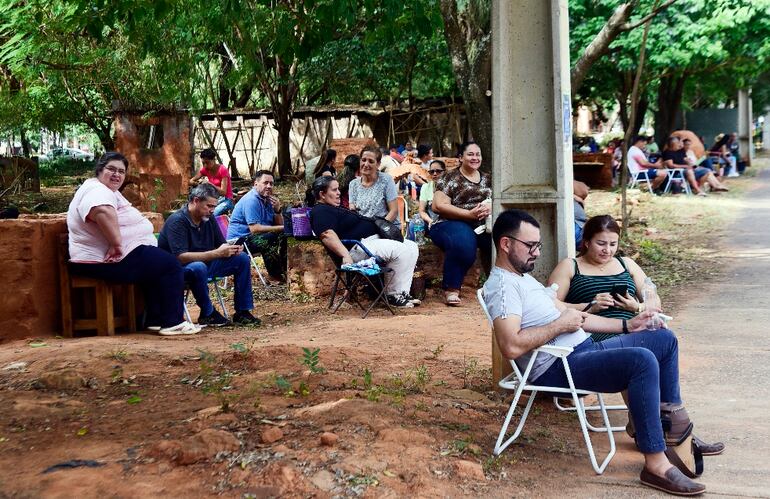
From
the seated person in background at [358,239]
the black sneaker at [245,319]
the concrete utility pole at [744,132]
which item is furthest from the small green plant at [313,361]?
the concrete utility pole at [744,132]

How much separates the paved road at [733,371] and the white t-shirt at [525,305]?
978mm

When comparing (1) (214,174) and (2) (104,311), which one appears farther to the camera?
(1) (214,174)

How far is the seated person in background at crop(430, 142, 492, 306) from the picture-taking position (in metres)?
9.73

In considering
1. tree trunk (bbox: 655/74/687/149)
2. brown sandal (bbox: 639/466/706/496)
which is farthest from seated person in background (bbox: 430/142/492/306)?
tree trunk (bbox: 655/74/687/149)

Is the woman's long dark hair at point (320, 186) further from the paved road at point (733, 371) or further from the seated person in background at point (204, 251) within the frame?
the paved road at point (733, 371)

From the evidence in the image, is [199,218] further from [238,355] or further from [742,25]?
[742,25]

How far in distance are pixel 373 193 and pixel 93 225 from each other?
333 cm

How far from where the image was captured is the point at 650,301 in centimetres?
508

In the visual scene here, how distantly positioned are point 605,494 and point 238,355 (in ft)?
9.93

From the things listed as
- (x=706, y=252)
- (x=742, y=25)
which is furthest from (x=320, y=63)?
(x=706, y=252)

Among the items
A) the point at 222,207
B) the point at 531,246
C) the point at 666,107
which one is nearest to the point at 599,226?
the point at 531,246

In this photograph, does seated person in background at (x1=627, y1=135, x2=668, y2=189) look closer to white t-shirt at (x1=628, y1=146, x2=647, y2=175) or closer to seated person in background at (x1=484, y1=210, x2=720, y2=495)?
white t-shirt at (x1=628, y1=146, x2=647, y2=175)

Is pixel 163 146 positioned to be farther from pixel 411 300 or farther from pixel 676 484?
pixel 676 484

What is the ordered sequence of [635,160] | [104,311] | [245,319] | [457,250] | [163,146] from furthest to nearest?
[635,160] → [163,146] → [457,250] → [245,319] → [104,311]
